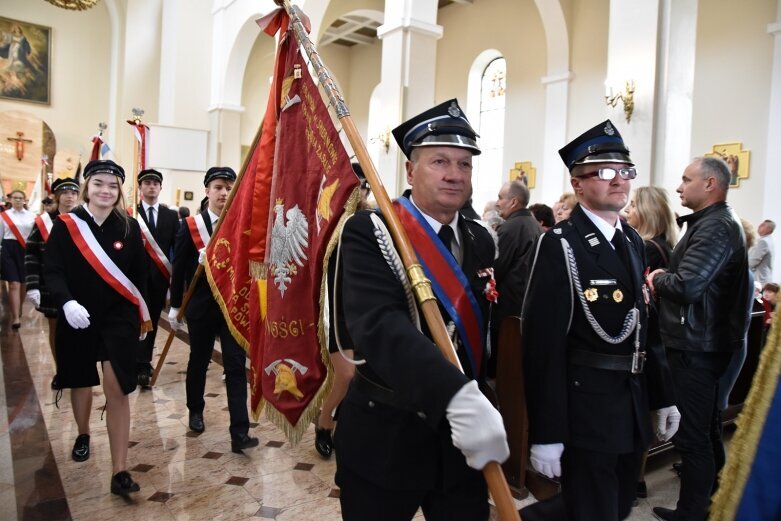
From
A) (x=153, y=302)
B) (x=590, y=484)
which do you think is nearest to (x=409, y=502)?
(x=590, y=484)

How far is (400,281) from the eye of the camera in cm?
157

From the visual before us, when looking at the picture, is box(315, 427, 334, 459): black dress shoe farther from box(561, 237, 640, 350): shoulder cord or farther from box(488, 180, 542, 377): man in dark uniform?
box(561, 237, 640, 350): shoulder cord

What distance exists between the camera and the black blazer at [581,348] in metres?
2.01

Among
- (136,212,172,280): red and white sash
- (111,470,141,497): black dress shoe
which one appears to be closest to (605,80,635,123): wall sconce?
(136,212,172,280): red and white sash

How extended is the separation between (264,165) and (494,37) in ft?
39.4

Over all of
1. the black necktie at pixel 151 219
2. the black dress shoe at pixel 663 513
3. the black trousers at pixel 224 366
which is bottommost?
the black dress shoe at pixel 663 513

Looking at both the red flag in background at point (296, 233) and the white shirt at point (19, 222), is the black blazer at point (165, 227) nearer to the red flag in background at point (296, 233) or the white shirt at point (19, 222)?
the red flag in background at point (296, 233)

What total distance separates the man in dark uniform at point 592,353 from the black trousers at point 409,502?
1.24ft

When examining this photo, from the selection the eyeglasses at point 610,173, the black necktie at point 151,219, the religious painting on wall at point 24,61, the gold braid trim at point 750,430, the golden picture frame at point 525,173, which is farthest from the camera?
the religious painting on wall at point 24,61

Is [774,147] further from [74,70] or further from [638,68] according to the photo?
[74,70]

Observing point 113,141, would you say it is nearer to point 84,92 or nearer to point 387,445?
point 84,92

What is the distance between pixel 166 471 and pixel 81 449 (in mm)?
586

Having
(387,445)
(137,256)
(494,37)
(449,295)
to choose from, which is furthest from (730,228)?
(494,37)

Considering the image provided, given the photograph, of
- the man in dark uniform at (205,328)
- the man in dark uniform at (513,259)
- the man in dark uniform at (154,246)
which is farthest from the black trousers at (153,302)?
the man in dark uniform at (513,259)
